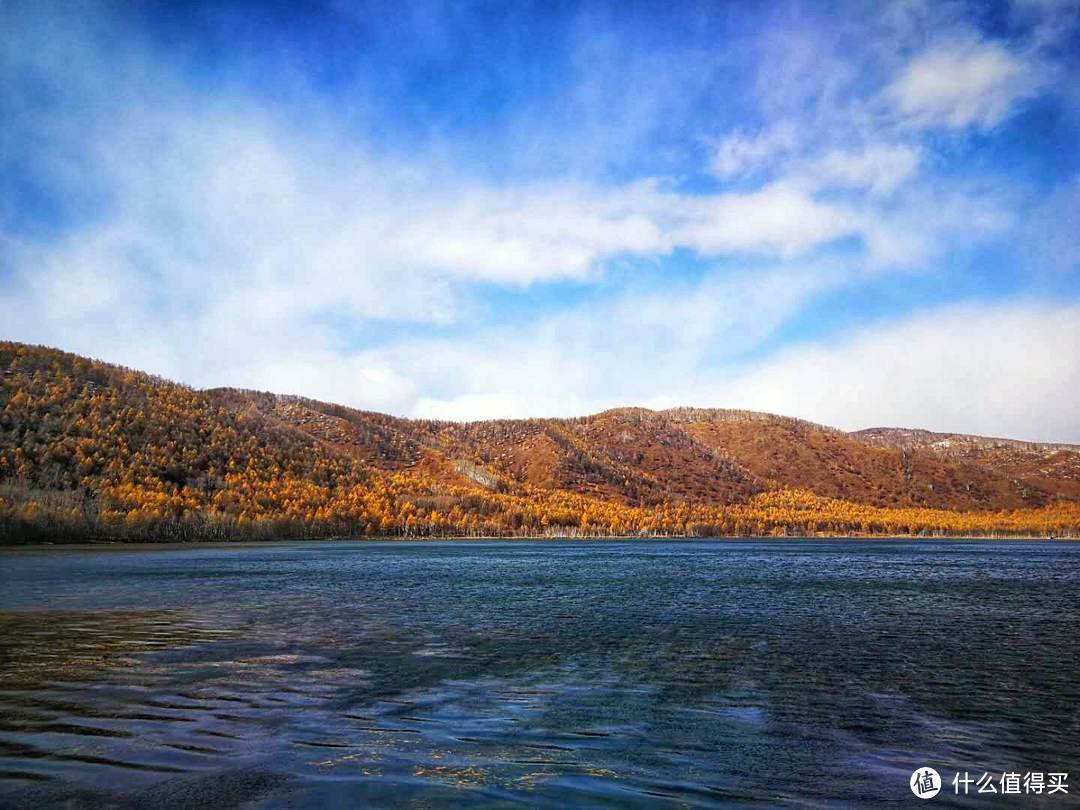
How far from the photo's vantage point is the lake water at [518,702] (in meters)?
9.94

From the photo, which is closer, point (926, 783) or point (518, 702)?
point (926, 783)

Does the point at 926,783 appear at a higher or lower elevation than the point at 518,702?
higher

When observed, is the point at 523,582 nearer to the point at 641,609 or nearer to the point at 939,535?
the point at 641,609

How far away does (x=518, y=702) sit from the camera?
603 inches

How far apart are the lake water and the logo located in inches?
7.1

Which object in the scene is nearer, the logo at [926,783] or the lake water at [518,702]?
the lake water at [518,702]

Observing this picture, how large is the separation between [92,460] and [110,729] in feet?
355

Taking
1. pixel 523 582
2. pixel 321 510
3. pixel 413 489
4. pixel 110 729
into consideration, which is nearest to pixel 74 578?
pixel 523 582

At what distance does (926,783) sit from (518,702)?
7557 mm

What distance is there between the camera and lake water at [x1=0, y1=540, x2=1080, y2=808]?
994cm

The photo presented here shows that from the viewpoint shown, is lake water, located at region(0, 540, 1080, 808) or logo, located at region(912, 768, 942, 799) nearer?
lake water, located at region(0, 540, 1080, 808)

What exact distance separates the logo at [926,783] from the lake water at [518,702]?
0.59 ft

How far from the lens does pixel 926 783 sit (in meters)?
10.5

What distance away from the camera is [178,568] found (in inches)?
2315
